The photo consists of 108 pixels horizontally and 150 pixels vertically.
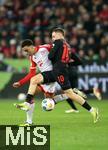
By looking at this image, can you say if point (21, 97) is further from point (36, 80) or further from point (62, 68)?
point (36, 80)

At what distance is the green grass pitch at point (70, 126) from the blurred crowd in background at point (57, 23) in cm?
578

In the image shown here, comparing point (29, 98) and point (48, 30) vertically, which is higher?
point (48, 30)

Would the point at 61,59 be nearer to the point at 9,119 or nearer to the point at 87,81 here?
the point at 9,119

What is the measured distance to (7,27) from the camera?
27141mm

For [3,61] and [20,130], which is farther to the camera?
[3,61]

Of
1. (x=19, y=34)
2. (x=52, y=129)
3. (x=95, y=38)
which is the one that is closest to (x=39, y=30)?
(x=19, y=34)

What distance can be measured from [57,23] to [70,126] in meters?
13.6

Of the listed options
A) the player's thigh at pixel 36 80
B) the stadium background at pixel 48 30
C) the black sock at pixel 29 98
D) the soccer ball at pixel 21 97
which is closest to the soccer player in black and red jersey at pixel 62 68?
the player's thigh at pixel 36 80

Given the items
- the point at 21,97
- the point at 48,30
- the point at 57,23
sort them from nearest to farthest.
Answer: the point at 21,97, the point at 48,30, the point at 57,23

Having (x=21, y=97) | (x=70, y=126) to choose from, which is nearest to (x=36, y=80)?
(x=70, y=126)

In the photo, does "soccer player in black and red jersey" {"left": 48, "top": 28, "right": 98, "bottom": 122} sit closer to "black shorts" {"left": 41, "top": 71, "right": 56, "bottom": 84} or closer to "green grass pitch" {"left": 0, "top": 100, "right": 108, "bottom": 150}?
"black shorts" {"left": 41, "top": 71, "right": 56, "bottom": 84}

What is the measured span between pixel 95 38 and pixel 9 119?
10972 millimetres

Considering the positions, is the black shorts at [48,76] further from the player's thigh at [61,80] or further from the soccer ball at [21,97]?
the soccer ball at [21,97]

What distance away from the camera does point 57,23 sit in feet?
86.9
